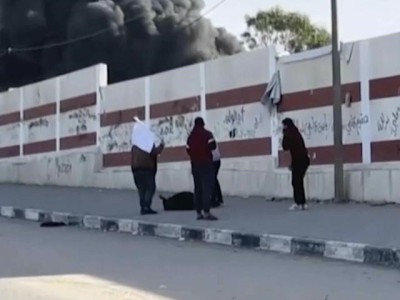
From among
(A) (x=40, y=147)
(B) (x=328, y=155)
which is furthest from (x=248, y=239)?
(A) (x=40, y=147)

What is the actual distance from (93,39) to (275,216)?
28.4 meters

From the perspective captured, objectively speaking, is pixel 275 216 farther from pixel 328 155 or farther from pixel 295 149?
pixel 328 155

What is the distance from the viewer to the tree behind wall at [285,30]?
49.7 meters

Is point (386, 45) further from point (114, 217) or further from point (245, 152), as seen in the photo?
point (114, 217)

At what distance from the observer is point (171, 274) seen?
932cm

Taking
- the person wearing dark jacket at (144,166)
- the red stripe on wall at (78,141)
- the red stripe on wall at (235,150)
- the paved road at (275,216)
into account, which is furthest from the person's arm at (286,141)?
the red stripe on wall at (78,141)

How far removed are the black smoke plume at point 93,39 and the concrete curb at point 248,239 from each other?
24643 millimetres

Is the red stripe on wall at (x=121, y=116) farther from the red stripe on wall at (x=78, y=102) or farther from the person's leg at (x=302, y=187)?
the person's leg at (x=302, y=187)

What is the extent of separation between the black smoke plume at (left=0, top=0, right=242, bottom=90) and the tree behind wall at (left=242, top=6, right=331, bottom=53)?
572 centimetres

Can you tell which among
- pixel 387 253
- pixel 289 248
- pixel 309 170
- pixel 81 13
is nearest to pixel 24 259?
pixel 289 248

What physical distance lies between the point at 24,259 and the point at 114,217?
4.85m

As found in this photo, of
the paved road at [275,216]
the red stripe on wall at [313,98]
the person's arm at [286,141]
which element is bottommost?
the paved road at [275,216]

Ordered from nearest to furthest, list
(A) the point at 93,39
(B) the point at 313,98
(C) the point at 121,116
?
(B) the point at 313,98 < (C) the point at 121,116 < (A) the point at 93,39

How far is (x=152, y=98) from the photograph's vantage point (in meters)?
20.6
